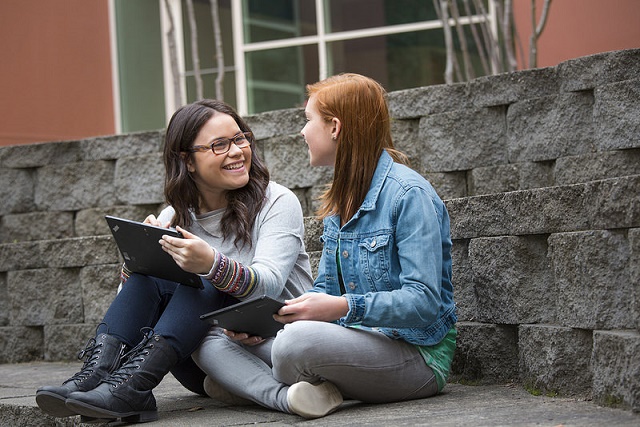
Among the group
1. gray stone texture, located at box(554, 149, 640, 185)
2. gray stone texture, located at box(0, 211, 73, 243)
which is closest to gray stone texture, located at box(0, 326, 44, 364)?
gray stone texture, located at box(0, 211, 73, 243)

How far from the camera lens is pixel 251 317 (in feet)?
10.2

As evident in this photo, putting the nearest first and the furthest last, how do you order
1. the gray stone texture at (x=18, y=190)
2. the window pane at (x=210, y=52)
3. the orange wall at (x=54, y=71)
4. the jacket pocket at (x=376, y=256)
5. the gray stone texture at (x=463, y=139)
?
the jacket pocket at (x=376, y=256) → the gray stone texture at (x=463, y=139) → the gray stone texture at (x=18, y=190) → the orange wall at (x=54, y=71) → the window pane at (x=210, y=52)

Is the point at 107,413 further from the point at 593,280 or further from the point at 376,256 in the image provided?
the point at 593,280

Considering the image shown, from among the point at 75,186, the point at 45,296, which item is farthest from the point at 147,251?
the point at 75,186

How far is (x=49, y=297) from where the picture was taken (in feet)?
18.3

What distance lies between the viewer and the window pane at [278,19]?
865cm

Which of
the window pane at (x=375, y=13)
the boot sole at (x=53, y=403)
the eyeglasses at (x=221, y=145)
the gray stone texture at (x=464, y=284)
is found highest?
the window pane at (x=375, y=13)

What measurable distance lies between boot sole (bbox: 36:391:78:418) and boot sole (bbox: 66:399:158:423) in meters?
0.05

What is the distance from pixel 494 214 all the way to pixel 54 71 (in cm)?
585

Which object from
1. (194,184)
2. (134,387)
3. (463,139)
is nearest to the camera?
(134,387)

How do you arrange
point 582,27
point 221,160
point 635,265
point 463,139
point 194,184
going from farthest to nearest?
point 582,27, point 463,139, point 194,184, point 221,160, point 635,265

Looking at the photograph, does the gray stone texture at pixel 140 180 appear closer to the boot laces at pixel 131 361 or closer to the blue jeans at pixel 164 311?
the blue jeans at pixel 164 311

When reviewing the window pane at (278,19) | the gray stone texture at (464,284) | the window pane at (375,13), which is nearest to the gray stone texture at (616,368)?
the gray stone texture at (464,284)

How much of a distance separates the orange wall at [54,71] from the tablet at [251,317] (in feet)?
17.5
